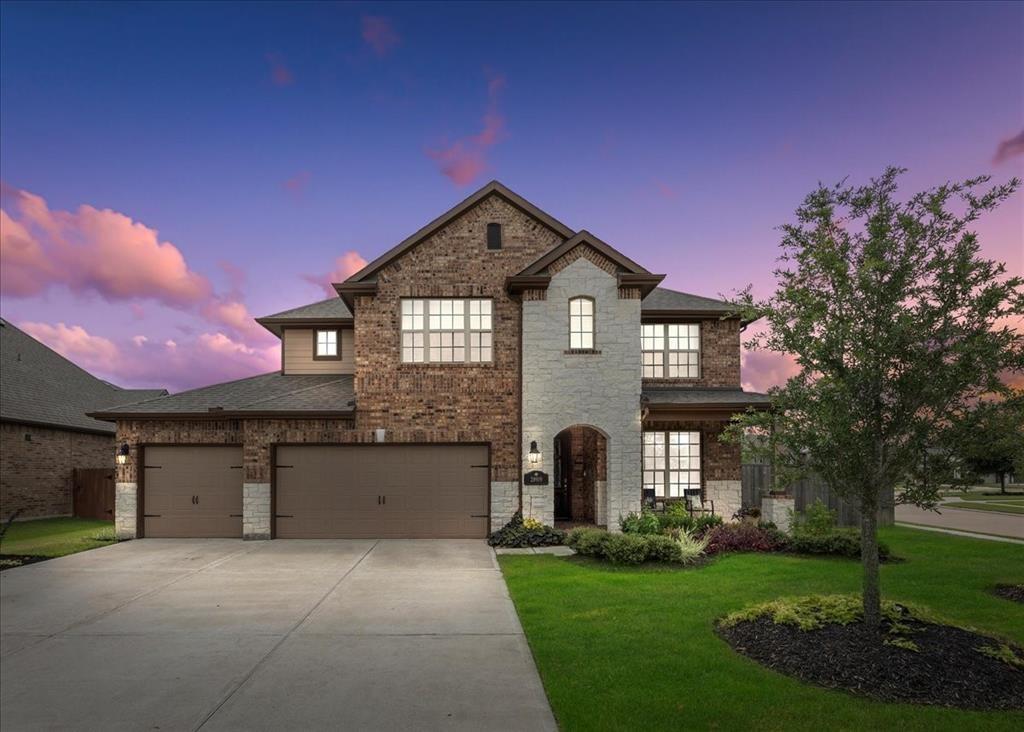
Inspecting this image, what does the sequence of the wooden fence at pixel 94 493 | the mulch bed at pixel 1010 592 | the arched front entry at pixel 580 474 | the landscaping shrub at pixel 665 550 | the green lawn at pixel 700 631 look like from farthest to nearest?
the wooden fence at pixel 94 493 → the arched front entry at pixel 580 474 → the landscaping shrub at pixel 665 550 → the mulch bed at pixel 1010 592 → the green lawn at pixel 700 631

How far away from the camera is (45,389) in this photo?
2489cm

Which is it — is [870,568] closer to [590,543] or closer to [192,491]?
[590,543]

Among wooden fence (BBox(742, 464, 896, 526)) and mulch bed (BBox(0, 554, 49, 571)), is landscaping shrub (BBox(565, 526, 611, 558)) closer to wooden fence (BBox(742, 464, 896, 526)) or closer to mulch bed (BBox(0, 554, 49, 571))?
wooden fence (BBox(742, 464, 896, 526))

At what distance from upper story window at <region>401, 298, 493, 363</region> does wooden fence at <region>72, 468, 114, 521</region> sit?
13.5 m

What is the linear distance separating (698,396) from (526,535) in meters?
6.34

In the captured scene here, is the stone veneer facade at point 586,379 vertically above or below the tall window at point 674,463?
above

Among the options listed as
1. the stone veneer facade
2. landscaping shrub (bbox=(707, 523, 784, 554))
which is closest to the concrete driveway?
the stone veneer facade

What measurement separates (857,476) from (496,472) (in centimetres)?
1000

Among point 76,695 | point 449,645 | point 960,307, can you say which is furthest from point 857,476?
point 76,695

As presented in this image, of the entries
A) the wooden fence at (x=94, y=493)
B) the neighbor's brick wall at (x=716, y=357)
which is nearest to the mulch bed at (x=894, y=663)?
the neighbor's brick wall at (x=716, y=357)

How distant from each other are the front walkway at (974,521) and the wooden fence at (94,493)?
26.8 meters

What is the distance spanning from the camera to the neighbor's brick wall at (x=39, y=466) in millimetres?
21047

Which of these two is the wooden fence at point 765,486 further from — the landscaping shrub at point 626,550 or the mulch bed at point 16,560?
the mulch bed at point 16,560

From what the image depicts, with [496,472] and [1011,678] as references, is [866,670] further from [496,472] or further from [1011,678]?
[496,472]
